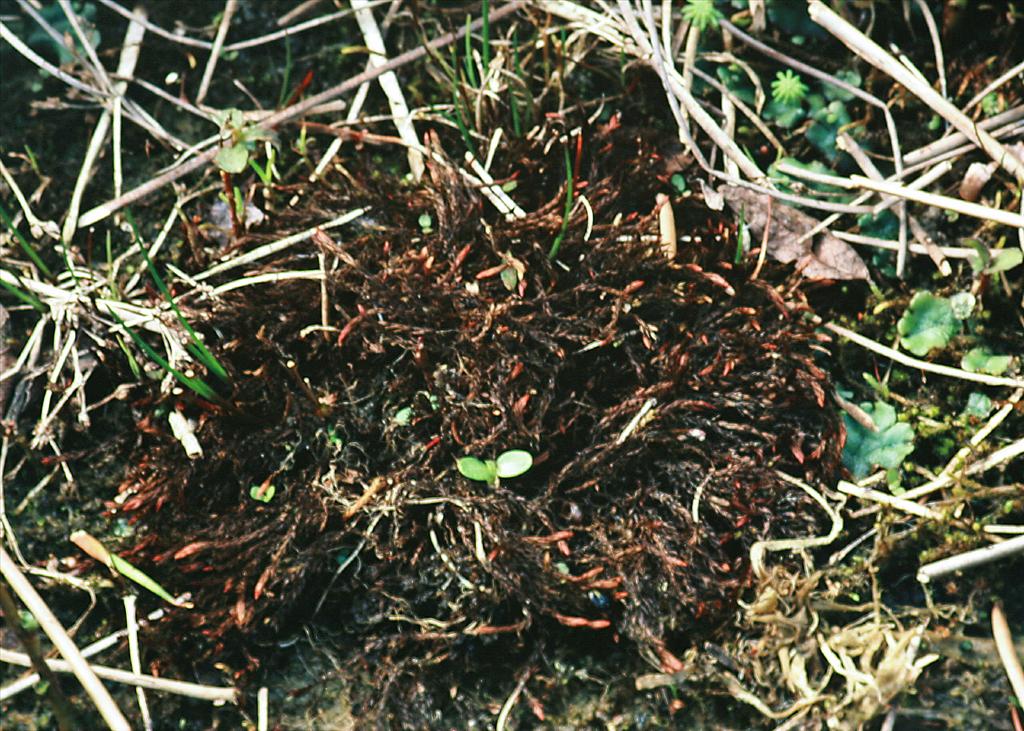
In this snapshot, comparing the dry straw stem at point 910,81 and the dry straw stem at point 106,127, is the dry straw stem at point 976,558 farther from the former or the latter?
the dry straw stem at point 106,127

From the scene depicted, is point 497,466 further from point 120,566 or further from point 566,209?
point 120,566

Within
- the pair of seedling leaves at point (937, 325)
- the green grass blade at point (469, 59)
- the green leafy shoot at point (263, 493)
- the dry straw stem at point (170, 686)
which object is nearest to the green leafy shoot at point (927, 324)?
the pair of seedling leaves at point (937, 325)

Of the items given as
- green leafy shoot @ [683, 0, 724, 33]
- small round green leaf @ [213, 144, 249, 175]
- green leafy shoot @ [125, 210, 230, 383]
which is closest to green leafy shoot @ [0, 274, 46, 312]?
green leafy shoot @ [125, 210, 230, 383]

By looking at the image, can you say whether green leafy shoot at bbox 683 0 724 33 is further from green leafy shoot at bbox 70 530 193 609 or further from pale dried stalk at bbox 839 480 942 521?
green leafy shoot at bbox 70 530 193 609

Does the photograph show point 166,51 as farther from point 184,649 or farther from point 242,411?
point 184,649

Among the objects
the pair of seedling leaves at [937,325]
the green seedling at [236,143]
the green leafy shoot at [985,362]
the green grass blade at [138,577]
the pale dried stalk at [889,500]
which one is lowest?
the pale dried stalk at [889,500]

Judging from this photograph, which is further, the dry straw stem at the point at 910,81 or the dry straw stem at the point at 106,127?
the dry straw stem at the point at 106,127

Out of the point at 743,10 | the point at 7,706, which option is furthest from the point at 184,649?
the point at 743,10
